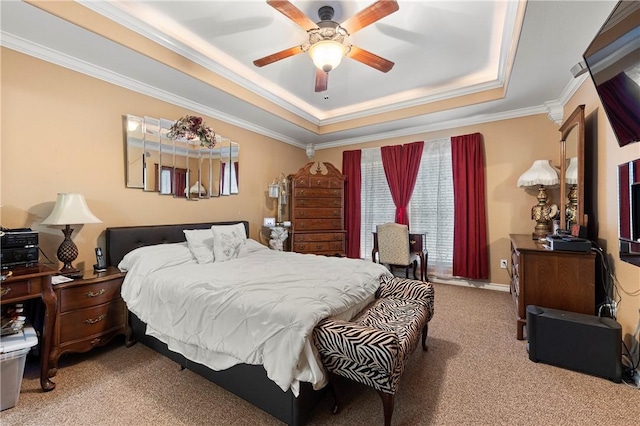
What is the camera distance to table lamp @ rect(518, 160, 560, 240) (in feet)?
11.0

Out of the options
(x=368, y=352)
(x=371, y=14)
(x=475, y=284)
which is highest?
(x=371, y=14)

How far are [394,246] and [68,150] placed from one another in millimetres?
3887

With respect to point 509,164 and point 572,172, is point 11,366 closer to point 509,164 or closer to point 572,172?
point 572,172

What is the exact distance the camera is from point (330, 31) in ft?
7.16

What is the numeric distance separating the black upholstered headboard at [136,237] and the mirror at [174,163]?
17.2 inches

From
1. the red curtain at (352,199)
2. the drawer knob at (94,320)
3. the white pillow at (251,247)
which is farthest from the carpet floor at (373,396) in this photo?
the red curtain at (352,199)

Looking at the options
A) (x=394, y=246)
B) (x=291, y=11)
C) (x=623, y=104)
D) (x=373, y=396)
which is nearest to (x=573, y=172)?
(x=623, y=104)

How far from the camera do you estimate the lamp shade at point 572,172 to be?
112 inches

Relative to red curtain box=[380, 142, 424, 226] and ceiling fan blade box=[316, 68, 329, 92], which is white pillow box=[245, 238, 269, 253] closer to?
ceiling fan blade box=[316, 68, 329, 92]

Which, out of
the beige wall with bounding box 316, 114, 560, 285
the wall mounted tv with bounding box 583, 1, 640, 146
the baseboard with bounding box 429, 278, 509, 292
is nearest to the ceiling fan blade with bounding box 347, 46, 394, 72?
the wall mounted tv with bounding box 583, 1, 640, 146

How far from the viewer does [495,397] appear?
5.84 ft

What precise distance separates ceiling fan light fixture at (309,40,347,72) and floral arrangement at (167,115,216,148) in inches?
71.8

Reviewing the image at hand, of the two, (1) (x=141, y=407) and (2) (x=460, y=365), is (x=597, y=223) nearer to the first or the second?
(2) (x=460, y=365)

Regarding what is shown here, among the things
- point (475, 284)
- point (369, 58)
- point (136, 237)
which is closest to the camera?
point (369, 58)
